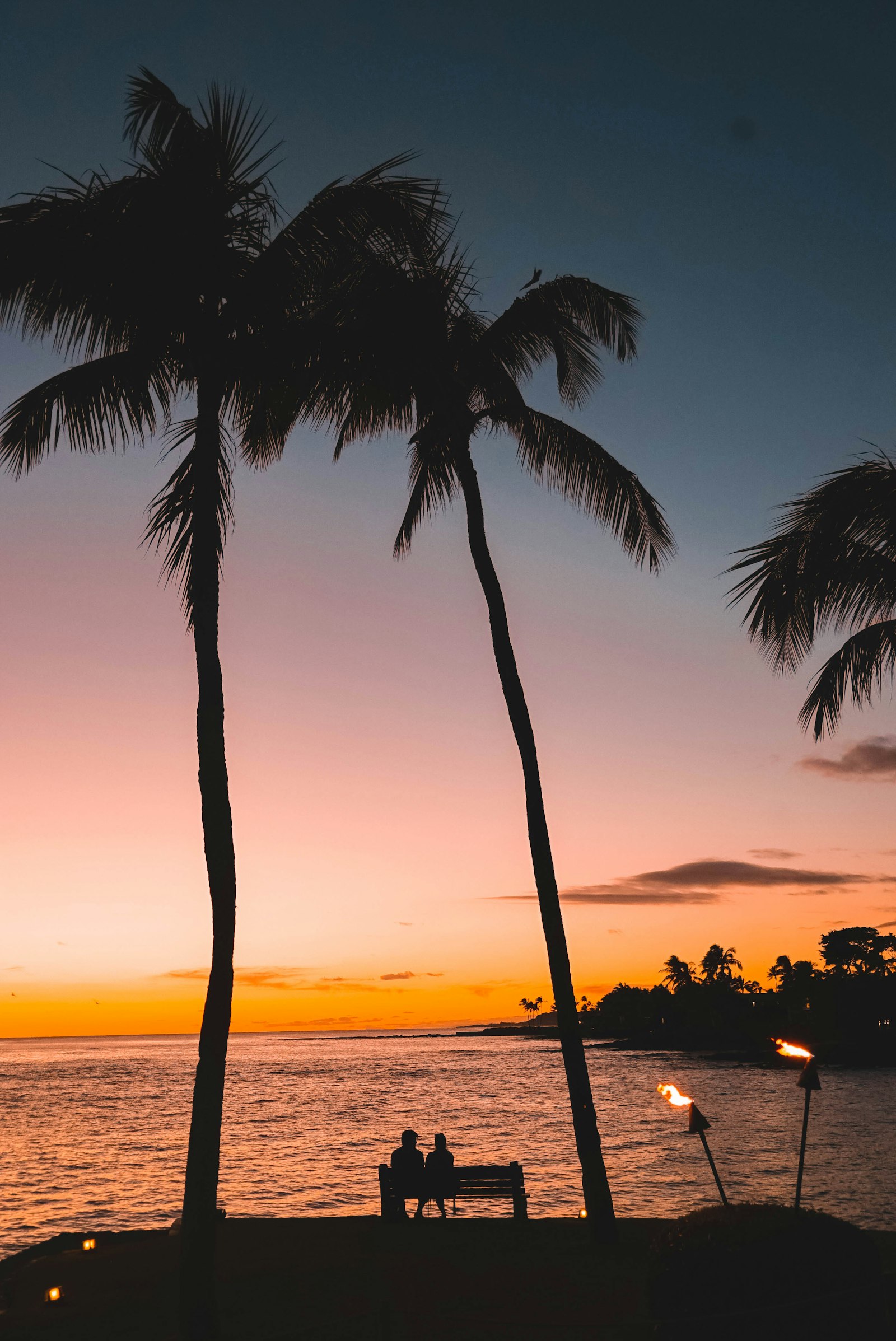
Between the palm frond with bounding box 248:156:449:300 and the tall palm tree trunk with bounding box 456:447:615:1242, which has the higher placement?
the palm frond with bounding box 248:156:449:300

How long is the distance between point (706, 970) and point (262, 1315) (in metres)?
167

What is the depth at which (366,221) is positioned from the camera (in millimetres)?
10328

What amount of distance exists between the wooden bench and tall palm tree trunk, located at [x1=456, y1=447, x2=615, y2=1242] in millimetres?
1970

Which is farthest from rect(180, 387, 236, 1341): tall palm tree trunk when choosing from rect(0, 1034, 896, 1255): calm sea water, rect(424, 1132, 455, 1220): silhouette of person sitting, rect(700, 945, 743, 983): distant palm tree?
rect(700, 945, 743, 983): distant palm tree

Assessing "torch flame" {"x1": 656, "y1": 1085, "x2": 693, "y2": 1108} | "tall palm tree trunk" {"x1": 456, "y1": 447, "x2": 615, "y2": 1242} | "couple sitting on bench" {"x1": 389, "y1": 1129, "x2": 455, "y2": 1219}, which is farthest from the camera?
"couple sitting on bench" {"x1": 389, "y1": 1129, "x2": 455, "y2": 1219}

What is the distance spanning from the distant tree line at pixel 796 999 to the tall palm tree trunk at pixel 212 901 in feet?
Result: 208

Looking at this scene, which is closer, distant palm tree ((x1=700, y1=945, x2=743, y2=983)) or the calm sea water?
the calm sea water

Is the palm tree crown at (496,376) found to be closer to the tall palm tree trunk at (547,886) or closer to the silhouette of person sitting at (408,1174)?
the tall palm tree trunk at (547,886)

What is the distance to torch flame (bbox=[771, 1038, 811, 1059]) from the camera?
8.67 m

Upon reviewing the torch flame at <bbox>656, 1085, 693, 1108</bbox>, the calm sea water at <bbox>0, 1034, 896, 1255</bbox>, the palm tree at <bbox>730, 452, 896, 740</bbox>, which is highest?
the palm tree at <bbox>730, 452, 896, 740</bbox>

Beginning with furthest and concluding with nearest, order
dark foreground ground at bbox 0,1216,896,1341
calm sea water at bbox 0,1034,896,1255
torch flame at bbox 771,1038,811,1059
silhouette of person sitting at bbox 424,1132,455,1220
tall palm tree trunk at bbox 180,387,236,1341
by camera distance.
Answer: calm sea water at bbox 0,1034,896,1255 → silhouette of person sitting at bbox 424,1132,455,1220 → torch flame at bbox 771,1038,811,1059 → tall palm tree trunk at bbox 180,387,236,1341 → dark foreground ground at bbox 0,1216,896,1341

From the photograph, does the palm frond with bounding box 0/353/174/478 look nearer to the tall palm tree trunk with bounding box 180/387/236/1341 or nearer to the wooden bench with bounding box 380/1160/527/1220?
the tall palm tree trunk with bounding box 180/387/236/1341

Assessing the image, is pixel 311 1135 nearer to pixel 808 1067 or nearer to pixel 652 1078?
pixel 808 1067

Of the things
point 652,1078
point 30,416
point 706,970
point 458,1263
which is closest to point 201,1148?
point 458,1263
